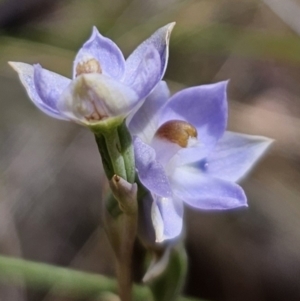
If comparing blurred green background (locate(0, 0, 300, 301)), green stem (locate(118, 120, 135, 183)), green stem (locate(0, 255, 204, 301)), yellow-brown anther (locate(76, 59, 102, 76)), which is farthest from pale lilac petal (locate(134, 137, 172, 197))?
blurred green background (locate(0, 0, 300, 301))

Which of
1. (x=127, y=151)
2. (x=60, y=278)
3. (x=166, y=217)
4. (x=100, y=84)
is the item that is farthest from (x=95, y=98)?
(x=60, y=278)

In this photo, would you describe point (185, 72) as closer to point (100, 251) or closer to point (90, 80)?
point (100, 251)

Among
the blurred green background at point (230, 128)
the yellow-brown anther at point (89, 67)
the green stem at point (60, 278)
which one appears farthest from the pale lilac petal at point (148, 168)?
the blurred green background at point (230, 128)

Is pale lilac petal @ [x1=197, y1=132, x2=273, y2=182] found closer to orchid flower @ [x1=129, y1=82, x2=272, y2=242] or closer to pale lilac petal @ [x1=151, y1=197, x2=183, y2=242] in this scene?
orchid flower @ [x1=129, y1=82, x2=272, y2=242]

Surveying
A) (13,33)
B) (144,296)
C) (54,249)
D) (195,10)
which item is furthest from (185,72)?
(144,296)

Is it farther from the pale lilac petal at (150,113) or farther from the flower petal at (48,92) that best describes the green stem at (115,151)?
the pale lilac petal at (150,113)

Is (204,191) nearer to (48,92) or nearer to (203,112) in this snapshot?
(203,112)

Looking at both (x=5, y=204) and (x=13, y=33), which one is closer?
(x=5, y=204)

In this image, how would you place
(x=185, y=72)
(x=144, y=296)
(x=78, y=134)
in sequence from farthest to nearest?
(x=185, y=72)
(x=78, y=134)
(x=144, y=296)
